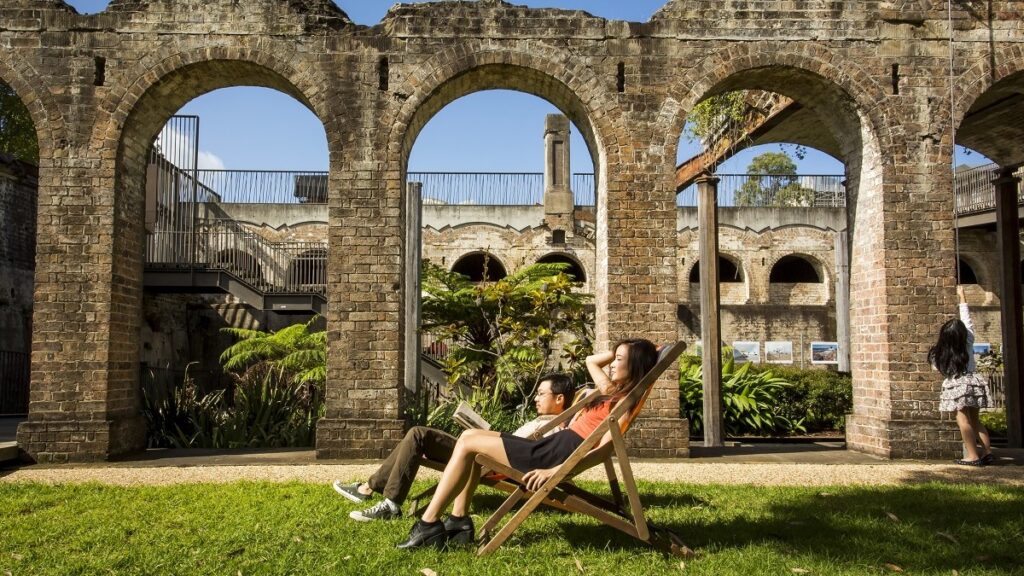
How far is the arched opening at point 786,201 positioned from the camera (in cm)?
789

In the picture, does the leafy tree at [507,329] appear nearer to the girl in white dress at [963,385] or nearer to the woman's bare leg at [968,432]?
the girl in white dress at [963,385]

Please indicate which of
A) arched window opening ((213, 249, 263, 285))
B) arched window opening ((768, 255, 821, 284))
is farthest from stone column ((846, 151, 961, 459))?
arched window opening ((768, 255, 821, 284))

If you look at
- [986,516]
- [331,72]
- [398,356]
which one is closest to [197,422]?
[398,356]

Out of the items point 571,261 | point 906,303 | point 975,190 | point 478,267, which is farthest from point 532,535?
point 975,190

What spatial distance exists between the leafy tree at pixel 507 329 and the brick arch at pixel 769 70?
3.40m

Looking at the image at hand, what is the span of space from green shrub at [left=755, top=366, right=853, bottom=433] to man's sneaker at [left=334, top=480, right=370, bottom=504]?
814 cm

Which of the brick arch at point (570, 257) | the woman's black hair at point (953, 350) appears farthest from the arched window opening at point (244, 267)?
the woman's black hair at point (953, 350)

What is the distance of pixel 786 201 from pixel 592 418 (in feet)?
77.7

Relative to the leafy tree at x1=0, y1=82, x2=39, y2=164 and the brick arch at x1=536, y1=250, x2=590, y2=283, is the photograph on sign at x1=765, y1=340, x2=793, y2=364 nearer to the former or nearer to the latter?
the brick arch at x1=536, y1=250, x2=590, y2=283

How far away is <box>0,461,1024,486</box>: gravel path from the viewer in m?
5.99

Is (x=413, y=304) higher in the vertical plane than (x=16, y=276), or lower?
lower

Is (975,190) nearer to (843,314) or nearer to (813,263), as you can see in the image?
(813,263)

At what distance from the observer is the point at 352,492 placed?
493cm

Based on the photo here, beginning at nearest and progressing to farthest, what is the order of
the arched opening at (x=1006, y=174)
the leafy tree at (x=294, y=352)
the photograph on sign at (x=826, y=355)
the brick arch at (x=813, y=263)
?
the arched opening at (x=1006, y=174) < the leafy tree at (x=294, y=352) < the photograph on sign at (x=826, y=355) < the brick arch at (x=813, y=263)
